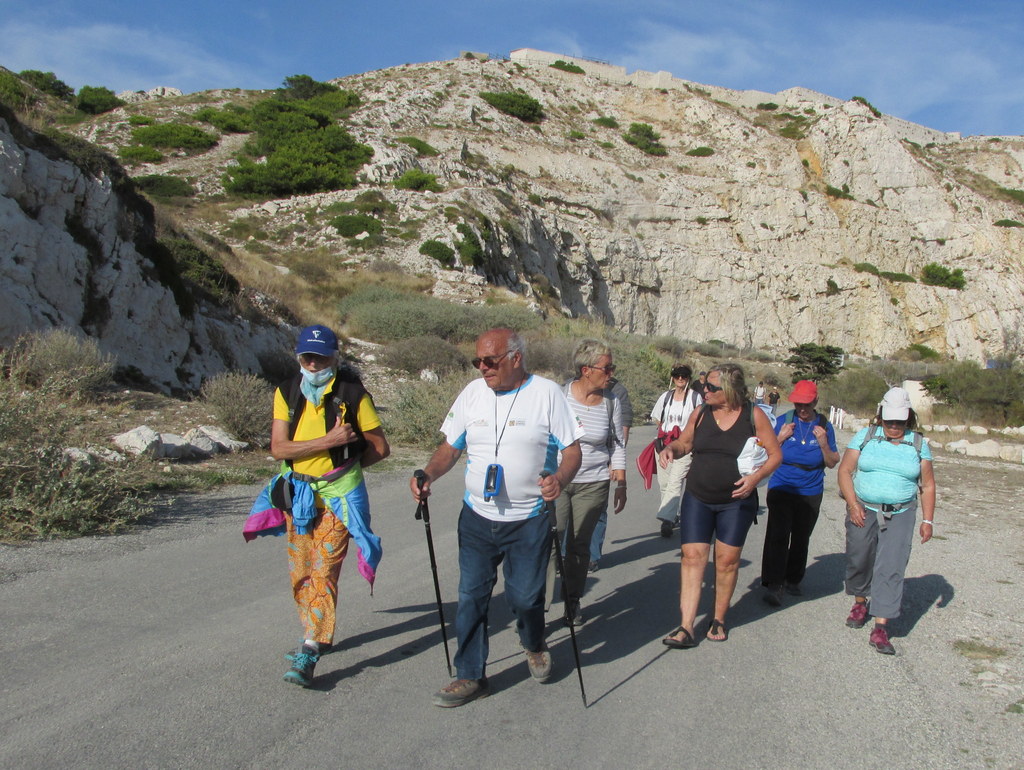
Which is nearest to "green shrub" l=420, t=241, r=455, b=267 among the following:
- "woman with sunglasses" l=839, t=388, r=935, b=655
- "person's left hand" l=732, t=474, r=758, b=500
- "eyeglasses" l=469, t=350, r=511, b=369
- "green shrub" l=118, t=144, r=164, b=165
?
"green shrub" l=118, t=144, r=164, b=165

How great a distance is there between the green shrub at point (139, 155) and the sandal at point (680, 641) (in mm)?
44474

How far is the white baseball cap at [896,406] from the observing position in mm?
5105

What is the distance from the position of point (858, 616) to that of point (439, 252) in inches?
1176

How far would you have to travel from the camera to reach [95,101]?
52844 mm

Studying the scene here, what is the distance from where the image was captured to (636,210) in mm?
52500

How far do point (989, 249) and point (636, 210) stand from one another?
87.0ft

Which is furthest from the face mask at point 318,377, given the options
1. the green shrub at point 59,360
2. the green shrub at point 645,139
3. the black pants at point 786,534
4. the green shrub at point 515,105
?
the green shrub at point 645,139

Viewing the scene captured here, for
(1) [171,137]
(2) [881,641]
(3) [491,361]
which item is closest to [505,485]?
(3) [491,361]

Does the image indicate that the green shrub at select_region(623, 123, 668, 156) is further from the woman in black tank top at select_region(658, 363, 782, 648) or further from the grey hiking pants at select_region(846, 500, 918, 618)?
the woman in black tank top at select_region(658, 363, 782, 648)

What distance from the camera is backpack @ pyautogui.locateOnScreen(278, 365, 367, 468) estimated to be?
392 centimetres

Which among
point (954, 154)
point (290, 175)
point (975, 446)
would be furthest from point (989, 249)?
point (290, 175)

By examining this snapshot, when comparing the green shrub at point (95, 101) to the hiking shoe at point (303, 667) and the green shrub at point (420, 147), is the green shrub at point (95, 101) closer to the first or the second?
the green shrub at point (420, 147)

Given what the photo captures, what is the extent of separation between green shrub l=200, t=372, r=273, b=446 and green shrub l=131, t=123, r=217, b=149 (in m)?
39.2

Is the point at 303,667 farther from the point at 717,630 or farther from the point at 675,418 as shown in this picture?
the point at 675,418
